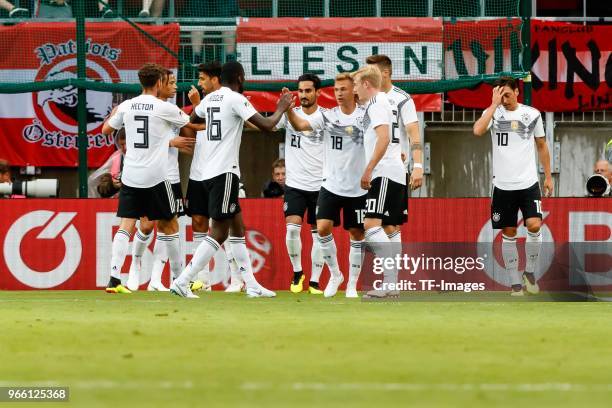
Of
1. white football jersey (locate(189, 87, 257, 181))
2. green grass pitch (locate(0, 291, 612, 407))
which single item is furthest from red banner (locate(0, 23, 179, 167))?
green grass pitch (locate(0, 291, 612, 407))

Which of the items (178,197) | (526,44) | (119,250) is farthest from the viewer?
(526,44)

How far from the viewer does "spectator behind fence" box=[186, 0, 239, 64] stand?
1862 cm

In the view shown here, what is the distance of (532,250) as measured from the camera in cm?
1389

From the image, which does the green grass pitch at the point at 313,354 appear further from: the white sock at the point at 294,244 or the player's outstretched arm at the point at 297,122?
the white sock at the point at 294,244

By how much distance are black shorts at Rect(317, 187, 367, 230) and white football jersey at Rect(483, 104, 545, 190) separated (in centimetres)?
158

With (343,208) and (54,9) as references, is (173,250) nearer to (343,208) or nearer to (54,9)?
(343,208)

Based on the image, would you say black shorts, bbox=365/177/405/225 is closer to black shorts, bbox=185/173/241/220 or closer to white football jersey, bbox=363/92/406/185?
white football jersey, bbox=363/92/406/185

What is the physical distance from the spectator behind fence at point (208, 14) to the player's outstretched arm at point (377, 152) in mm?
6812

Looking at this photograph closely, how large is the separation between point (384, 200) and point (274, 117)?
1.22 m

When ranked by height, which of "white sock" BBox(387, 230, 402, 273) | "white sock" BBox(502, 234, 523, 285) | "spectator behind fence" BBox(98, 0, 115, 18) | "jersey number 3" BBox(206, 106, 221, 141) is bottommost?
"white sock" BBox(502, 234, 523, 285)

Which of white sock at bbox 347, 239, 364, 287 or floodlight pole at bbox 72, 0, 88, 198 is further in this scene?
floodlight pole at bbox 72, 0, 88, 198

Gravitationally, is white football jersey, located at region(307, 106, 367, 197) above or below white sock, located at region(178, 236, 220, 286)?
above

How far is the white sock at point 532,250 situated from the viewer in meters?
13.8

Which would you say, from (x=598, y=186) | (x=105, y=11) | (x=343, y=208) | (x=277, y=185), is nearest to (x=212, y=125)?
(x=343, y=208)
